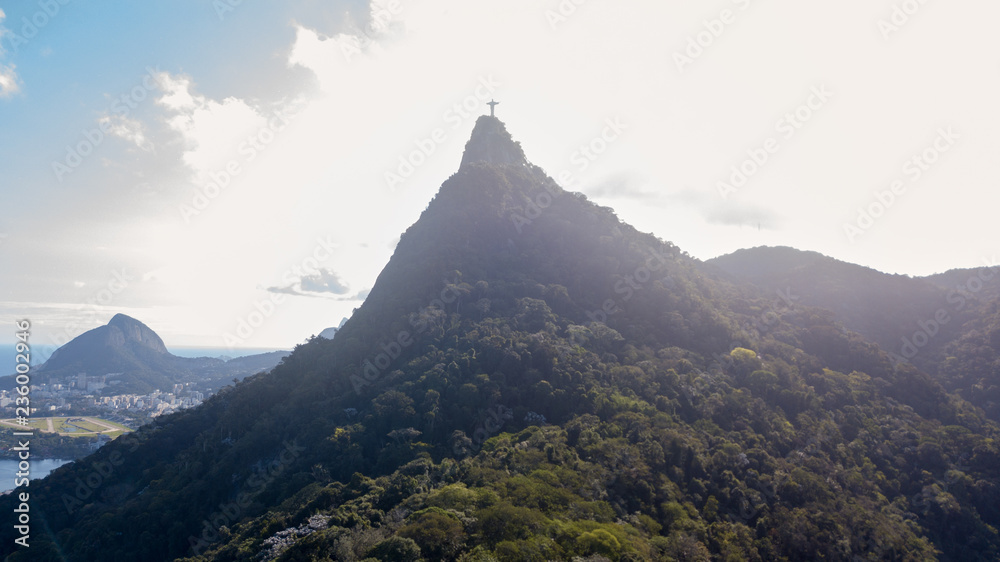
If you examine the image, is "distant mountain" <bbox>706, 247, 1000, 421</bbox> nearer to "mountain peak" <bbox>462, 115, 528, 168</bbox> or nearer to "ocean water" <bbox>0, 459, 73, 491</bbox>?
"mountain peak" <bbox>462, 115, 528, 168</bbox>

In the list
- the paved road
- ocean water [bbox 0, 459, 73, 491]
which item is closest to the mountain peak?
ocean water [bbox 0, 459, 73, 491]

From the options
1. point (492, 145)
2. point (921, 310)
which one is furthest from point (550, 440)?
point (921, 310)

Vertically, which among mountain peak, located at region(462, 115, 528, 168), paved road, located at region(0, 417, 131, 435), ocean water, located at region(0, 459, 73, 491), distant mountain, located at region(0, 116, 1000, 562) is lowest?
ocean water, located at region(0, 459, 73, 491)

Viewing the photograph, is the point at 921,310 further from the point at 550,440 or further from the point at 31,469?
the point at 31,469

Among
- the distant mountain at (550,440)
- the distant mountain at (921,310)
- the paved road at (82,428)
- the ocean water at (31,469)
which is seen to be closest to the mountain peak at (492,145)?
the distant mountain at (550,440)

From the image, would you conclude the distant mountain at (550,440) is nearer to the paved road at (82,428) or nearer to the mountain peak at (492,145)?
the mountain peak at (492,145)
